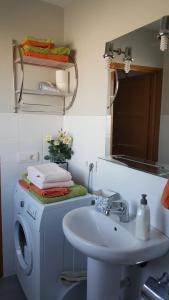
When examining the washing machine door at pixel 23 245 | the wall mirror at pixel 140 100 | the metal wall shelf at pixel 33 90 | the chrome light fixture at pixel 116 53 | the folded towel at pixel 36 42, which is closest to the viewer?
the wall mirror at pixel 140 100

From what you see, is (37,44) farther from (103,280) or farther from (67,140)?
(103,280)

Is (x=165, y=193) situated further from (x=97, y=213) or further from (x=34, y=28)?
(x=34, y=28)

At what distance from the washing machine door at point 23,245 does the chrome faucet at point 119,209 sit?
67cm

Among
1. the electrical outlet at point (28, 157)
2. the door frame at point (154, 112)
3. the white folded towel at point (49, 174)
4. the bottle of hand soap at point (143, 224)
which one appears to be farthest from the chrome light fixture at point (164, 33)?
the electrical outlet at point (28, 157)

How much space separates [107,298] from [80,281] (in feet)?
1.22

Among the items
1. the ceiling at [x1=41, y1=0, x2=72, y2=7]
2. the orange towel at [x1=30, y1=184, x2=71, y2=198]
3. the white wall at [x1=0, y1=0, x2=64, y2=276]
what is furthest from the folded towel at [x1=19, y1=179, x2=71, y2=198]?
the ceiling at [x1=41, y1=0, x2=72, y2=7]

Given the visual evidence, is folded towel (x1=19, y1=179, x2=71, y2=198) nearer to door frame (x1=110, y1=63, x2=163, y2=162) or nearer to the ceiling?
door frame (x1=110, y1=63, x2=163, y2=162)

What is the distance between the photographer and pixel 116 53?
1604mm

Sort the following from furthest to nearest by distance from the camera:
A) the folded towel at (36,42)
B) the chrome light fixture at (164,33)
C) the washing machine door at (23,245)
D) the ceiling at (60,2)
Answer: the ceiling at (60,2) → the folded towel at (36,42) → the washing machine door at (23,245) → the chrome light fixture at (164,33)

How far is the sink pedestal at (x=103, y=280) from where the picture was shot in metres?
1.37

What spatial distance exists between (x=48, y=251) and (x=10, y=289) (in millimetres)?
811

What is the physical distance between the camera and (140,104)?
60.4 inches

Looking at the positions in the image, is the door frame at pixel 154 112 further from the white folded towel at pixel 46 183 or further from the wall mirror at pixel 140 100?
the white folded towel at pixel 46 183

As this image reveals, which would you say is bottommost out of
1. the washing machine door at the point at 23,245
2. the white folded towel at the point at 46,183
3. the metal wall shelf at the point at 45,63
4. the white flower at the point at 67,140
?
the washing machine door at the point at 23,245
